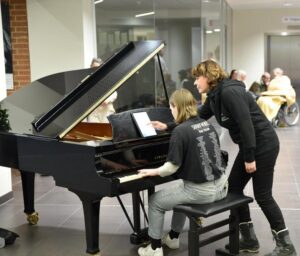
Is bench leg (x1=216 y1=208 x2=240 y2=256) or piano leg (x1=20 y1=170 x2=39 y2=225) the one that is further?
piano leg (x1=20 y1=170 x2=39 y2=225)

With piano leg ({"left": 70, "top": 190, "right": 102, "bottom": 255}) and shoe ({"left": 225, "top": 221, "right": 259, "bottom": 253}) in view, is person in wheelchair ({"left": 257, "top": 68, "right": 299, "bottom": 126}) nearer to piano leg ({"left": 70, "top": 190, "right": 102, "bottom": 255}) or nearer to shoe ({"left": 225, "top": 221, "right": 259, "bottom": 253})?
shoe ({"left": 225, "top": 221, "right": 259, "bottom": 253})

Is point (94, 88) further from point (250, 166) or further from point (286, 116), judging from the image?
point (286, 116)

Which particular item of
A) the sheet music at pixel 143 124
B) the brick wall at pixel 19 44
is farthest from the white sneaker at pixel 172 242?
the brick wall at pixel 19 44

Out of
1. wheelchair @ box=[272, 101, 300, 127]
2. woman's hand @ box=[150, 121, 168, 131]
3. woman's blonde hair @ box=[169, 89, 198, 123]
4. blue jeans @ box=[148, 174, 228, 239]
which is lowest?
wheelchair @ box=[272, 101, 300, 127]

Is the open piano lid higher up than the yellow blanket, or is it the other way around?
the open piano lid

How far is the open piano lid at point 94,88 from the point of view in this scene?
3312 mm

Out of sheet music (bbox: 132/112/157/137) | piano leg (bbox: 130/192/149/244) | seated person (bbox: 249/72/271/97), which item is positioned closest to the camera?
sheet music (bbox: 132/112/157/137)

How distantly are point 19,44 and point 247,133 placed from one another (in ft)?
15.3

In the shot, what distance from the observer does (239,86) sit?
3393mm

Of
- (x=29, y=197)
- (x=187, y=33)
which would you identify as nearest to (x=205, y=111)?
(x=29, y=197)

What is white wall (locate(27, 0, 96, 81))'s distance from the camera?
22.6 feet

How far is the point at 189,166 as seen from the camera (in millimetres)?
3266

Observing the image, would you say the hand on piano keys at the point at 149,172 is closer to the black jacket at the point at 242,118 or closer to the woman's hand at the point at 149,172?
the woman's hand at the point at 149,172

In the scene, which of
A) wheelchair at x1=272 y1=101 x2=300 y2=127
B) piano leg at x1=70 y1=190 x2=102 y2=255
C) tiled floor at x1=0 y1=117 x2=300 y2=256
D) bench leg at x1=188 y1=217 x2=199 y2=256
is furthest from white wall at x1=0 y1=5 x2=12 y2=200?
wheelchair at x1=272 y1=101 x2=300 y2=127
